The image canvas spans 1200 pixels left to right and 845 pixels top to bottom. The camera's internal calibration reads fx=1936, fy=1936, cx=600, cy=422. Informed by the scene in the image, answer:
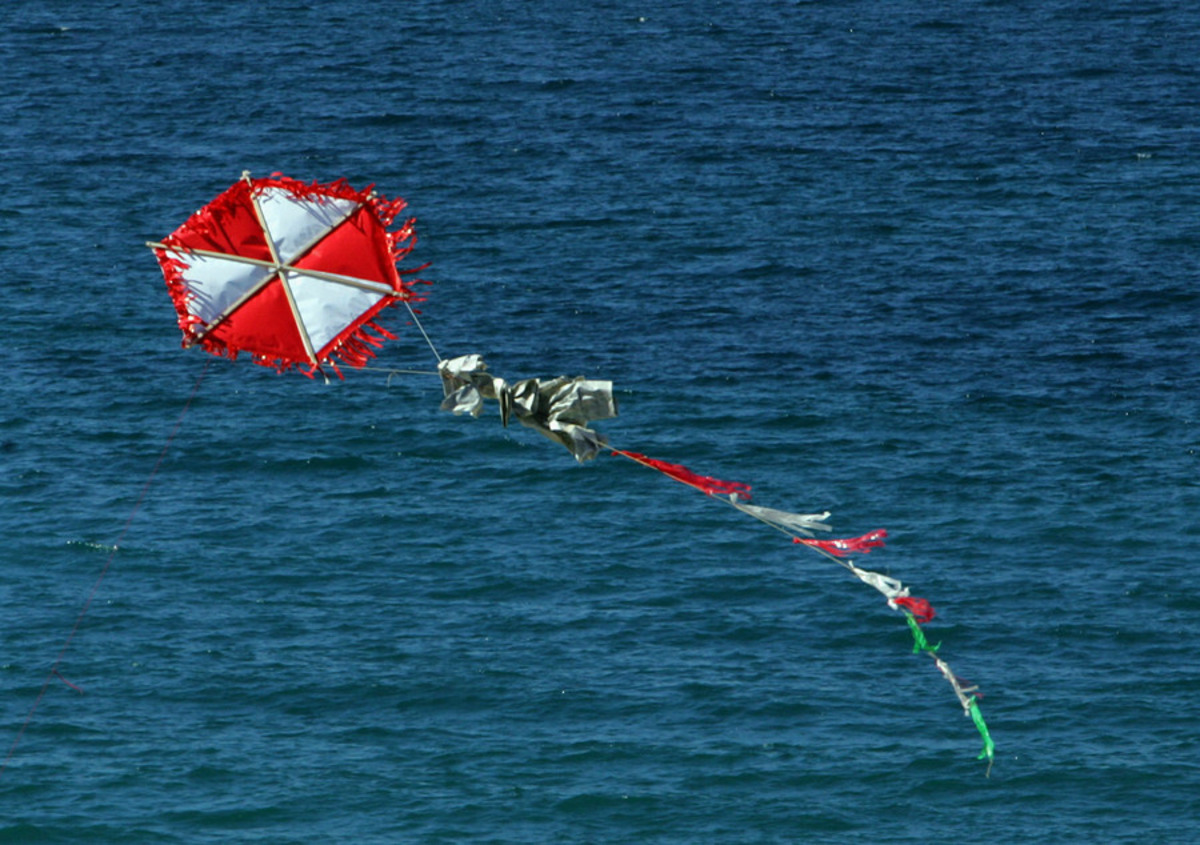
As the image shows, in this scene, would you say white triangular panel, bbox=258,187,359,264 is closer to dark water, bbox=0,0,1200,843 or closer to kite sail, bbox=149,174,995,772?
kite sail, bbox=149,174,995,772

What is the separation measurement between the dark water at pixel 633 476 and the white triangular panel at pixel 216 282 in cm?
3643

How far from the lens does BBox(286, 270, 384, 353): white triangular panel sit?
116ft

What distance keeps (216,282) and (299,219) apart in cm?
193

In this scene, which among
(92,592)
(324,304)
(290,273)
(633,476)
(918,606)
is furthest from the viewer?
(633,476)

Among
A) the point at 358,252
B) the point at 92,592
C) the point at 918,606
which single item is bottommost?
the point at 92,592

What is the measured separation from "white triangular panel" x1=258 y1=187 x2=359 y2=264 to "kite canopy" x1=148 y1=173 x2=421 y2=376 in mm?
18

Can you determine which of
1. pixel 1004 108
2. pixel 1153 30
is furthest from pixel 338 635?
pixel 1153 30

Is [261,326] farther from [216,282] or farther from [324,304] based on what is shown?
[324,304]

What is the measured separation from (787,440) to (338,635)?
26727 mm

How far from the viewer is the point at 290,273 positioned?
117ft

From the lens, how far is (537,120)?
151 meters

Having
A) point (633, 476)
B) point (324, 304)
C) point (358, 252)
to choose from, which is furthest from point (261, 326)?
point (633, 476)

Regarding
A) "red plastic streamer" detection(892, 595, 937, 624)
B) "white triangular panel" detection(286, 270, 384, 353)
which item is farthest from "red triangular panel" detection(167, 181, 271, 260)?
"red plastic streamer" detection(892, 595, 937, 624)

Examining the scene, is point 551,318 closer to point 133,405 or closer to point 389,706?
point 133,405
